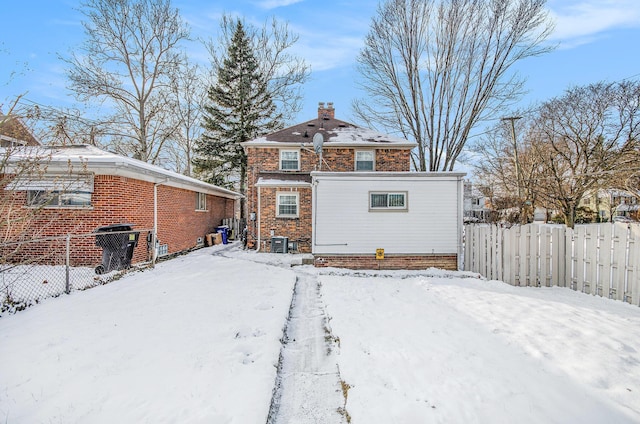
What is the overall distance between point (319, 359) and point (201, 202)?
43.0ft

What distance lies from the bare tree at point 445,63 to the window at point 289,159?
21.5 feet

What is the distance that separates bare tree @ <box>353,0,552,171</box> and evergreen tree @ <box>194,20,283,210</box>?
10525 millimetres

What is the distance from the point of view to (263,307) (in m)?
5.46

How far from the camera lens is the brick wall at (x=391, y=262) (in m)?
9.45

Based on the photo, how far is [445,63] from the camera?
50.0 feet

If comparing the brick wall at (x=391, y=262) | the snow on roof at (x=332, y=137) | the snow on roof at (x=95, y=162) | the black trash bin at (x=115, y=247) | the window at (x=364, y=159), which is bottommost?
the brick wall at (x=391, y=262)

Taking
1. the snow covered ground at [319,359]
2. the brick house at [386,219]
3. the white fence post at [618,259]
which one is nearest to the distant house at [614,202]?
the brick house at [386,219]

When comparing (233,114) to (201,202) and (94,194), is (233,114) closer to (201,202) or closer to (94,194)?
(201,202)

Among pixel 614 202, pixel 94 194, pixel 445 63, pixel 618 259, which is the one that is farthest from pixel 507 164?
pixel 94 194

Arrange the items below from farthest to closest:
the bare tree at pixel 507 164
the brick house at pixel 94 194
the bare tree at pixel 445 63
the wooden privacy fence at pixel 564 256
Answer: the bare tree at pixel 507 164 → the bare tree at pixel 445 63 → the brick house at pixel 94 194 → the wooden privacy fence at pixel 564 256

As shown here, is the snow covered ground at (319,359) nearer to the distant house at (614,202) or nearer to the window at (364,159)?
the window at (364,159)

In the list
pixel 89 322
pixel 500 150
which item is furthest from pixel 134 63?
pixel 500 150

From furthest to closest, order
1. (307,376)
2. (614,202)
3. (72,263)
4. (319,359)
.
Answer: (614,202) → (72,263) → (319,359) → (307,376)

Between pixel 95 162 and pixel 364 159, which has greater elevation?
pixel 364 159
